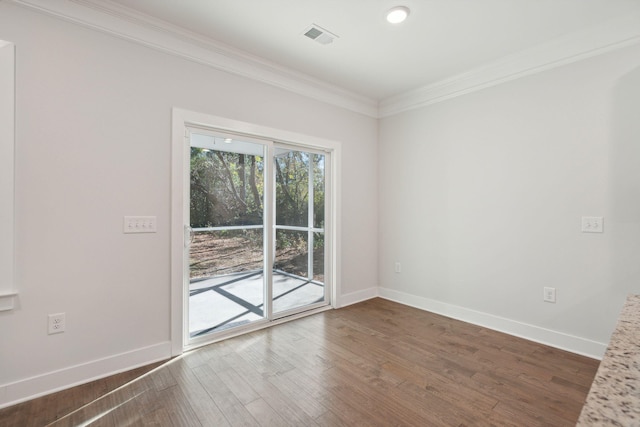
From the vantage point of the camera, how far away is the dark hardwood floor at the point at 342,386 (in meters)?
1.84

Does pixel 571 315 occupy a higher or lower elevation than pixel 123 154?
lower

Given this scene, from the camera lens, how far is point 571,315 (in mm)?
2717

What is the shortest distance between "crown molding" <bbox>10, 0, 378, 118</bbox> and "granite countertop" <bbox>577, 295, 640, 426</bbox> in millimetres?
3203

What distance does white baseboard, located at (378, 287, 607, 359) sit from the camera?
2.62 m

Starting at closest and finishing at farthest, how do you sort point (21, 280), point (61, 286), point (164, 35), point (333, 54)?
Answer: point (21, 280) → point (61, 286) → point (164, 35) → point (333, 54)

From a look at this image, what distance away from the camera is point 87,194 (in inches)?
87.4

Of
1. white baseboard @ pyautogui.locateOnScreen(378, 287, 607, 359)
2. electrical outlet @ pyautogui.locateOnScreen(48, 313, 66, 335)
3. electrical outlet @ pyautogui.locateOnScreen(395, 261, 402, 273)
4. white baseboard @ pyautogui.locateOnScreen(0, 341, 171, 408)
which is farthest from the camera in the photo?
electrical outlet @ pyautogui.locateOnScreen(395, 261, 402, 273)

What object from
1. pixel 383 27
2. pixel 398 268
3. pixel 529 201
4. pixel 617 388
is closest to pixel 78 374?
pixel 617 388

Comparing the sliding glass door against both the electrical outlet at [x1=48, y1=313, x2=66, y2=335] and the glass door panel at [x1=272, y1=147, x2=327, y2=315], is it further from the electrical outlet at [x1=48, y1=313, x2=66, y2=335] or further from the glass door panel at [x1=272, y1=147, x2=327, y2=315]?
the electrical outlet at [x1=48, y1=313, x2=66, y2=335]

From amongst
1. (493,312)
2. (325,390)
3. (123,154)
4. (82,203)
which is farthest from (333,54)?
(493,312)

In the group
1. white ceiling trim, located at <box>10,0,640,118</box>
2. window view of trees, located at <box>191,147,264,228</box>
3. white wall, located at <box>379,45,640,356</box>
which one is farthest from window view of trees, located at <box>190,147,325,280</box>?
white wall, located at <box>379,45,640,356</box>

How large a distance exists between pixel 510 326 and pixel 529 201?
4.22ft

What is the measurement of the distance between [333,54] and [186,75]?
4.60 ft

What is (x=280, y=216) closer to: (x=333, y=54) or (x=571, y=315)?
(x=333, y=54)
